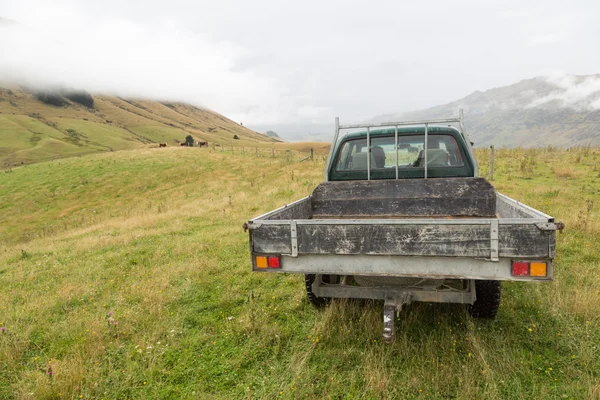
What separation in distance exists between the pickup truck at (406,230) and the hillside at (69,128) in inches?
2721

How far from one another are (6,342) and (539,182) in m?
15.4

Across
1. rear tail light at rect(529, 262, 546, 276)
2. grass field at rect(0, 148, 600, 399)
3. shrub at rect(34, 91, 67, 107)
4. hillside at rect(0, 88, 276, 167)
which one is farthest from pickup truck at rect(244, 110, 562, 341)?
shrub at rect(34, 91, 67, 107)

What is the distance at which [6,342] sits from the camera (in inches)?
150

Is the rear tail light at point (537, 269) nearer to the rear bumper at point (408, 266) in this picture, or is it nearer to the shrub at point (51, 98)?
the rear bumper at point (408, 266)

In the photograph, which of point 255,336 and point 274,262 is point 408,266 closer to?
point 274,262

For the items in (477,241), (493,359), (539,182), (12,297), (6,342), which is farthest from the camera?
(539,182)

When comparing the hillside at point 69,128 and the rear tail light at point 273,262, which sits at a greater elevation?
the hillside at point 69,128

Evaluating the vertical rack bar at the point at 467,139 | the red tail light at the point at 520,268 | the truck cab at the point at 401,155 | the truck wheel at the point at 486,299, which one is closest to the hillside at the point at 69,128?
the truck cab at the point at 401,155

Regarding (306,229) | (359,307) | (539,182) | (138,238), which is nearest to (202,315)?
(359,307)

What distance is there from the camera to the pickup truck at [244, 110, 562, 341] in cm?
235

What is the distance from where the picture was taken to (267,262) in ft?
9.59

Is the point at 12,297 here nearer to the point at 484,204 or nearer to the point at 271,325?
the point at 271,325

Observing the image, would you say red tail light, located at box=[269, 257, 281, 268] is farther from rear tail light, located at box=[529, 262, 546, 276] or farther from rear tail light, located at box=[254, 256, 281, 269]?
rear tail light, located at box=[529, 262, 546, 276]

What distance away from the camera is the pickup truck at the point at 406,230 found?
2348 millimetres
